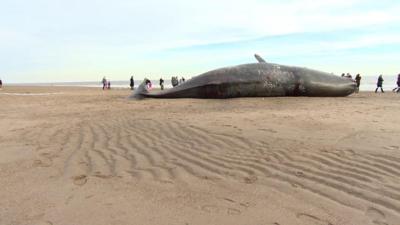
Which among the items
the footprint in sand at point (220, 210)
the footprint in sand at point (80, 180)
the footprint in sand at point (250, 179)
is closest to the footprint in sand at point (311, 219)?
the footprint in sand at point (220, 210)

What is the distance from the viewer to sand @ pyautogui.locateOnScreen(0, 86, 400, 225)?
407 cm

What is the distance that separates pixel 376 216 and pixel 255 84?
38.3 feet

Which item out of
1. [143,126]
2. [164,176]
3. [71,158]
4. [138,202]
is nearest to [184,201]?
[138,202]

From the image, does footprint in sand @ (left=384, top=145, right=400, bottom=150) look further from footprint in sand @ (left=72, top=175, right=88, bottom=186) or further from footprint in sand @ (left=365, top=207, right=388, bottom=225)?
footprint in sand @ (left=72, top=175, right=88, bottom=186)

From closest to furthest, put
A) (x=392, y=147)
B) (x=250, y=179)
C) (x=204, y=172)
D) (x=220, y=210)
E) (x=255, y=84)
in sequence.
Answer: (x=220, y=210), (x=250, y=179), (x=204, y=172), (x=392, y=147), (x=255, y=84)

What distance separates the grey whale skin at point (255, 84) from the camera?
50.4ft

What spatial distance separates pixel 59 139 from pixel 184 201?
159 inches

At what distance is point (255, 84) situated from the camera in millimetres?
15461

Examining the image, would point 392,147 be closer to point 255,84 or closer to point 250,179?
point 250,179

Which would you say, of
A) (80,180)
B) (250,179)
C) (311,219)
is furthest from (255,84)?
(311,219)

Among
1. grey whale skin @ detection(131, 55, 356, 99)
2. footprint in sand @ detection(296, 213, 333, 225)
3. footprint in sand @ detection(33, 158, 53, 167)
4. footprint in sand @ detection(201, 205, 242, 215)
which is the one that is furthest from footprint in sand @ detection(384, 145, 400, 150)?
grey whale skin @ detection(131, 55, 356, 99)

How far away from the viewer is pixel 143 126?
8.61 metres

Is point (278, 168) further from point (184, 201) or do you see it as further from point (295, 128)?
point (295, 128)

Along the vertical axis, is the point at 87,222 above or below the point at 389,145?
below
